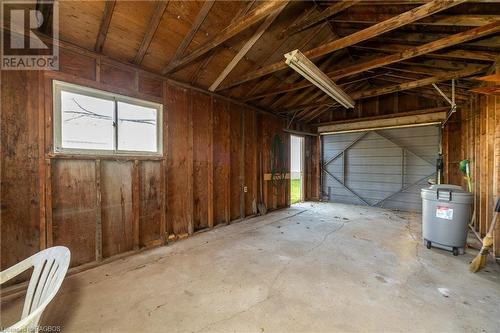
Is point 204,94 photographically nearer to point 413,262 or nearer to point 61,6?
point 61,6

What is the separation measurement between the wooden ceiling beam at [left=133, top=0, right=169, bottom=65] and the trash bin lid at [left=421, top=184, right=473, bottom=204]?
4344 millimetres

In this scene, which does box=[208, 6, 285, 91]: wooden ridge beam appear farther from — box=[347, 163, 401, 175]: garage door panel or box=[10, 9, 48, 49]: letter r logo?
box=[347, 163, 401, 175]: garage door panel

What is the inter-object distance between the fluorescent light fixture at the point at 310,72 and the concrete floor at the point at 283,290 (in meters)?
2.63

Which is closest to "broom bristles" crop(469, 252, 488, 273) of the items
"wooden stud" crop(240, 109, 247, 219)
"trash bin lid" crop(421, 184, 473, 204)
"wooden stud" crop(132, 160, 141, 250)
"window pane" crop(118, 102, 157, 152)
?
"trash bin lid" crop(421, 184, 473, 204)

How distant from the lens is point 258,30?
9.79 ft

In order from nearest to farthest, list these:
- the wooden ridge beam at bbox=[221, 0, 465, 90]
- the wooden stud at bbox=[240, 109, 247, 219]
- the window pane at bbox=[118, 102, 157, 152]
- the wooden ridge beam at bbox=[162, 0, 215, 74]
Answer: the wooden ridge beam at bbox=[221, 0, 465, 90]
the wooden ridge beam at bbox=[162, 0, 215, 74]
the window pane at bbox=[118, 102, 157, 152]
the wooden stud at bbox=[240, 109, 247, 219]

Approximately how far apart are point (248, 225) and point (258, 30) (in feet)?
11.5

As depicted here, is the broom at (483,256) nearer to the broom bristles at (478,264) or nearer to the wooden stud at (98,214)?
the broom bristles at (478,264)

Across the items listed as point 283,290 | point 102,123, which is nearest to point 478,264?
point 283,290

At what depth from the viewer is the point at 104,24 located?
2.45 metres

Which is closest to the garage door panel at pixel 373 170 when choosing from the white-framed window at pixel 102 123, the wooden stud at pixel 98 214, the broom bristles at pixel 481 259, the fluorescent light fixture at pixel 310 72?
the fluorescent light fixture at pixel 310 72

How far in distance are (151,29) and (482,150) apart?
5.38m

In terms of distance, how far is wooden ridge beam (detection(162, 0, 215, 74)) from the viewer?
257 cm

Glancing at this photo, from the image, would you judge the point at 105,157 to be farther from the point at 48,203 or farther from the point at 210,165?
the point at 210,165
